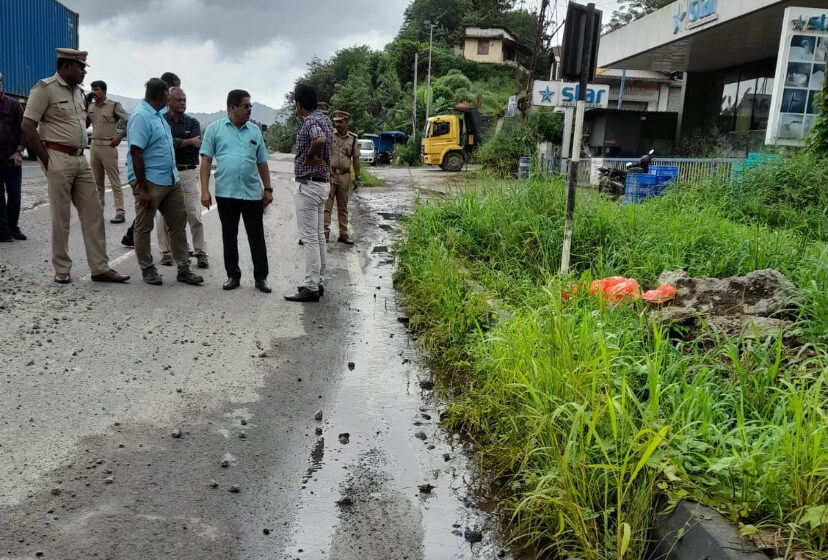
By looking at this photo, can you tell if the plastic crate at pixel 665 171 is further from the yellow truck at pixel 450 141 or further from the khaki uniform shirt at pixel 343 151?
the yellow truck at pixel 450 141

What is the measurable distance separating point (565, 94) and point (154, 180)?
4.46 m

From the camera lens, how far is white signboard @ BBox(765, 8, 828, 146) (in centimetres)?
1384

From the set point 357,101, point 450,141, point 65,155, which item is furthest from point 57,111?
point 357,101

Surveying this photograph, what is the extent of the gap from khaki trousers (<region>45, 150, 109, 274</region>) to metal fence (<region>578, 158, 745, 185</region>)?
842 centimetres

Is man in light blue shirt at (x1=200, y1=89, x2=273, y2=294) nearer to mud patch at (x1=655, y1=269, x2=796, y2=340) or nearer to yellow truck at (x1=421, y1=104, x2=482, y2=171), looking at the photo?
mud patch at (x1=655, y1=269, x2=796, y2=340)

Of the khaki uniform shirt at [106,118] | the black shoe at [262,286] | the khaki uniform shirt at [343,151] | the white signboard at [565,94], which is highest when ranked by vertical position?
the white signboard at [565,94]

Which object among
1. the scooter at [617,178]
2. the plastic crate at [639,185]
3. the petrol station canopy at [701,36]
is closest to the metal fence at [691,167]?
the scooter at [617,178]

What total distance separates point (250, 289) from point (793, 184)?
751cm

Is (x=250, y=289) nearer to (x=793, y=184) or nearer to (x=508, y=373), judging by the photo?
(x=508, y=373)

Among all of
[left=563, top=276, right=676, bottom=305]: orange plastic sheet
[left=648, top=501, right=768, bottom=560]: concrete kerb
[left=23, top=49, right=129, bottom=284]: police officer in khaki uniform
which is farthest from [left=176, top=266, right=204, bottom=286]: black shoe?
[left=648, top=501, right=768, bottom=560]: concrete kerb

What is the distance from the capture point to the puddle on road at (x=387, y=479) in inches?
116

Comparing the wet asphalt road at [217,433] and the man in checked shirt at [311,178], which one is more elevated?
the man in checked shirt at [311,178]

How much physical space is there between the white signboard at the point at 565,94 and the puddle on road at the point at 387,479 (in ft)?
12.1

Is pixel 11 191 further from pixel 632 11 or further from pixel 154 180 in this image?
pixel 632 11
